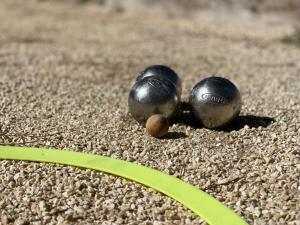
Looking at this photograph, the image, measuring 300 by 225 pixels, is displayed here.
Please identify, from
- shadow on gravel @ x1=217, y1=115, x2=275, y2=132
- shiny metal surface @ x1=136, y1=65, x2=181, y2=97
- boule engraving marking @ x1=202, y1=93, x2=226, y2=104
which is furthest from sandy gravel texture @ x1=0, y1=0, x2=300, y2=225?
shiny metal surface @ x1=136, y1=65, x2=181, y2=97

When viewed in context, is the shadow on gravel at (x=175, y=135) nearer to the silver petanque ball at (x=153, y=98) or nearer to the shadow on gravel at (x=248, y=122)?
the silver petanque ball at (x=153, y=98)

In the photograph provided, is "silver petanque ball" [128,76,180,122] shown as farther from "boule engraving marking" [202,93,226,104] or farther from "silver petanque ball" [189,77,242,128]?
"boule engraving marking" [202,93,226,104]

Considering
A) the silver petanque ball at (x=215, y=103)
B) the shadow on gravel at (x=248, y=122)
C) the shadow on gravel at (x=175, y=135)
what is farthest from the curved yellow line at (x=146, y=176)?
the shadow on gravel at (x=248, y=122)

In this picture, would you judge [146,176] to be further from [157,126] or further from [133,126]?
[133,126]

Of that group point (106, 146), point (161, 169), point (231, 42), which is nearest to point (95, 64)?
point (231, 42)

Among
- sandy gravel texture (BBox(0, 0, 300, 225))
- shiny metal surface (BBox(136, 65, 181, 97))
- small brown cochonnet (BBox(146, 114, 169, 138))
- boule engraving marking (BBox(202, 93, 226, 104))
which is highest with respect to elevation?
boule engraving marking (BBox(202, 93, 226, 104))

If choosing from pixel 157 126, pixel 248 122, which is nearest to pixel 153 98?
pixel 157 126

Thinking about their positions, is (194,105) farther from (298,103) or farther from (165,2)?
(165,2)
